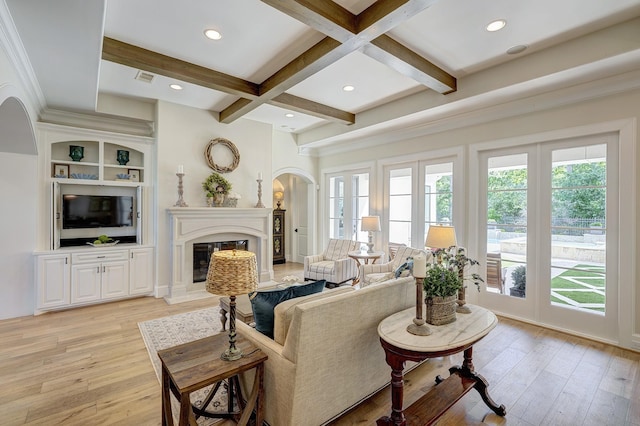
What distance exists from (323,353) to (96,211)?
4.59 m

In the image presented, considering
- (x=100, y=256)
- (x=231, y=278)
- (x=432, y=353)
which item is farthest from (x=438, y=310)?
(x=100, y=256)

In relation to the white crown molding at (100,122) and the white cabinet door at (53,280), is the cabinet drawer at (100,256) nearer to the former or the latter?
the white cabinet door at (53,280)

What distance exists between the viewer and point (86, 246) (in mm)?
4535

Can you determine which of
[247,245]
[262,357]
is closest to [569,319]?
[262,357]

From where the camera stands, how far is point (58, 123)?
4352mm

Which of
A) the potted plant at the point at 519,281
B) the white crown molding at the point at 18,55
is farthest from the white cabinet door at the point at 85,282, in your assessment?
the potted plant at the point at 519,281

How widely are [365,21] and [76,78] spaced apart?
317cm

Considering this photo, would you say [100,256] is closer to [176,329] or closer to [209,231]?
[209,231]

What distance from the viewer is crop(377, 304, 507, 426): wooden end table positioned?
69.4 inches

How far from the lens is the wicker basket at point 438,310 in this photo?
2.04 metres

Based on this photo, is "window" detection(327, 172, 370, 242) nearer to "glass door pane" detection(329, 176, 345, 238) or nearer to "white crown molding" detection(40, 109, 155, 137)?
"glass door pane" detection(329, 176, 345, 238)

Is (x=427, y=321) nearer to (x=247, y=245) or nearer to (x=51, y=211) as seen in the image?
(x=247, y=245)

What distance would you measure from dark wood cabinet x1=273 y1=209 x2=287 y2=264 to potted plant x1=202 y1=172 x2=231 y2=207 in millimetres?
2687

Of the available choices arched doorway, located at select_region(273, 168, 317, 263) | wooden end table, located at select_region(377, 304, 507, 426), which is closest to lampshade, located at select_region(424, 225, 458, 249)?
wooden end table, located at select_region(377, 304, 507, 426)
